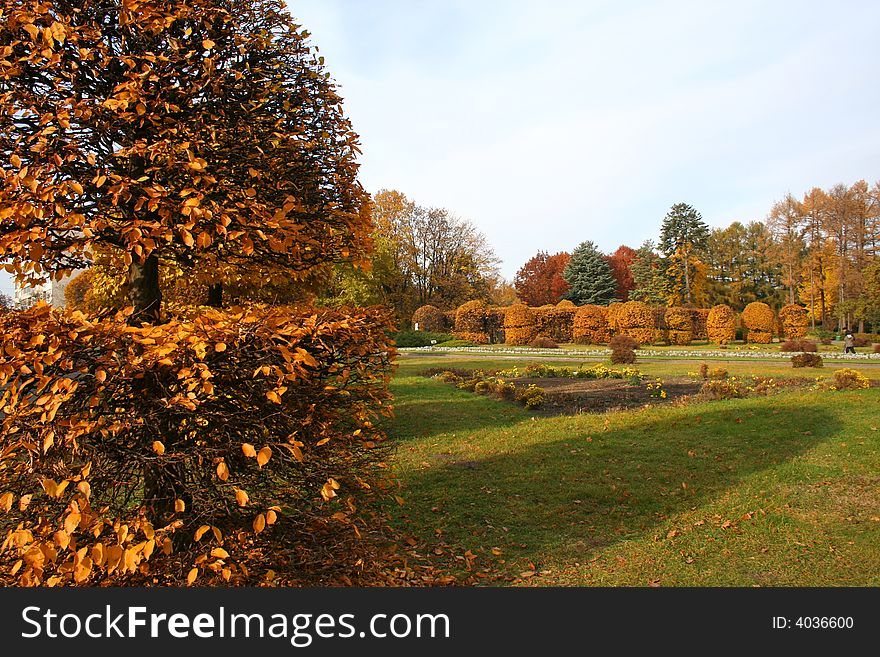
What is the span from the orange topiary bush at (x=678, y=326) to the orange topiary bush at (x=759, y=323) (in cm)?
328

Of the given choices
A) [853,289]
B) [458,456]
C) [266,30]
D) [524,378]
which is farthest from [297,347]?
[853,289]

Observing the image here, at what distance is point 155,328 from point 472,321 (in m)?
33.6

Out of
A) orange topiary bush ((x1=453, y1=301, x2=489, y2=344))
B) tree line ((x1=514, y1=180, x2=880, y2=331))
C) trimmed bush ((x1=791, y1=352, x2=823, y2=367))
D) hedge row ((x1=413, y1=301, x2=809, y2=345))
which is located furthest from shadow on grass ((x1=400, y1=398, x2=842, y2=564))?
tree line ((x1=514, y1=180, x2=880, y2=331))

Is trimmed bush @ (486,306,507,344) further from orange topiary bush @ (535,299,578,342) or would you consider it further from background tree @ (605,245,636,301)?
background tree @ (605,245,636,301)

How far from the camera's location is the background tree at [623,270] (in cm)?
5795

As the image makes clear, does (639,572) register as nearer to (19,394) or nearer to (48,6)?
(19,394)

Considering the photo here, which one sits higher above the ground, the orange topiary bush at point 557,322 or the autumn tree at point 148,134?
the autumn tree at point 148,134

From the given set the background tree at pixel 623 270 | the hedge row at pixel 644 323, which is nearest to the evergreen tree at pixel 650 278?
the background tree at pixel 623 270

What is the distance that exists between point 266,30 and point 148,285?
6.26ft

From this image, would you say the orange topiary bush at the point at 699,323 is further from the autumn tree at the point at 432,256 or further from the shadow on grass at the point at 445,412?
the shadow on grass at the point at 445,412

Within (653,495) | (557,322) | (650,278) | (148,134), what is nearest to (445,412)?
(653,495)

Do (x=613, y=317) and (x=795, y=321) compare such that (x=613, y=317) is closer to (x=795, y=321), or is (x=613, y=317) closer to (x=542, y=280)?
(x=795, y=321)

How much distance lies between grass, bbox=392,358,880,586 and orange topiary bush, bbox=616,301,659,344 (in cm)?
1970

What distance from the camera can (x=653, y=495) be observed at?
19.5 feet
